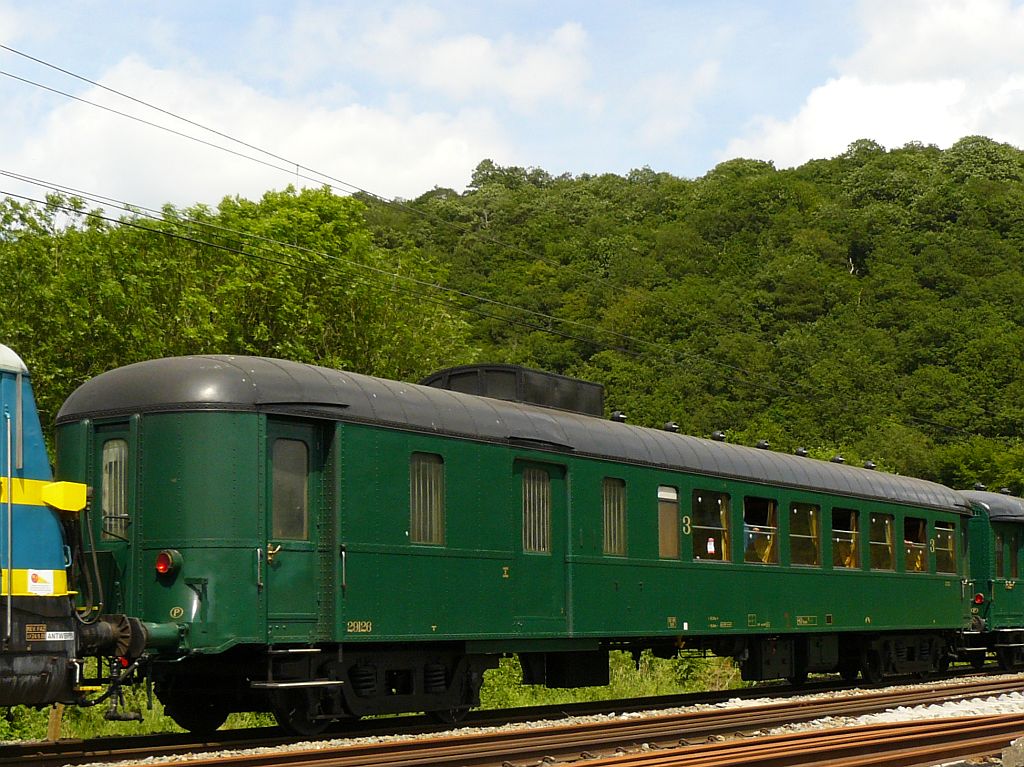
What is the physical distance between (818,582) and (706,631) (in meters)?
3.17

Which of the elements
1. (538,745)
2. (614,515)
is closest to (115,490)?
(538,745)

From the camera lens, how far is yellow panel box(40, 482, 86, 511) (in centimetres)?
1023

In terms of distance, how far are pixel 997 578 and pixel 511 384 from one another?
1365 cm

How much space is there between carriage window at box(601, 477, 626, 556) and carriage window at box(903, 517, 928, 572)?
8.22 metres

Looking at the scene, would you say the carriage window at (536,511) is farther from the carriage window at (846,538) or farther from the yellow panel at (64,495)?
the carriage window at (846,538)

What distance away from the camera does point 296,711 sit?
12.6m

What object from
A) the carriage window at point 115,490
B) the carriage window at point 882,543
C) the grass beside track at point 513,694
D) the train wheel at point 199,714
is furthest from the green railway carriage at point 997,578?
the carriage window at point 115,490

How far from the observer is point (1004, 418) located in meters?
63.8

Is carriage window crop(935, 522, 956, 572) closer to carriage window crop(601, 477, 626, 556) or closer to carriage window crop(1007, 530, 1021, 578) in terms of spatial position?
carriage window crop(1007, 530, 1021, 578)

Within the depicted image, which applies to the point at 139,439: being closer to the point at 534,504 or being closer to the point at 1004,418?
the point at 534,504

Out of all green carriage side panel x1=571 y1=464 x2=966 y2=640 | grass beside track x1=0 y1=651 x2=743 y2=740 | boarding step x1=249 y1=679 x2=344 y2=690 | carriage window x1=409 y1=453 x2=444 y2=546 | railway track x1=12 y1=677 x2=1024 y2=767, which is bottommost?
grass beside track x1=0 y1=651 x2=743 y2=740

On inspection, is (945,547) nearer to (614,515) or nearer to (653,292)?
(614,515)

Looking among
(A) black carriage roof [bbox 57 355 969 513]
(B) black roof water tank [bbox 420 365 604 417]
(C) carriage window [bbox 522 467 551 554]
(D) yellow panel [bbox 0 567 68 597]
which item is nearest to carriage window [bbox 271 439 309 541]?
(A) black carriage roof [bbox 57 355 969 513]

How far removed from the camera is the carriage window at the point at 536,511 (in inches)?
583
